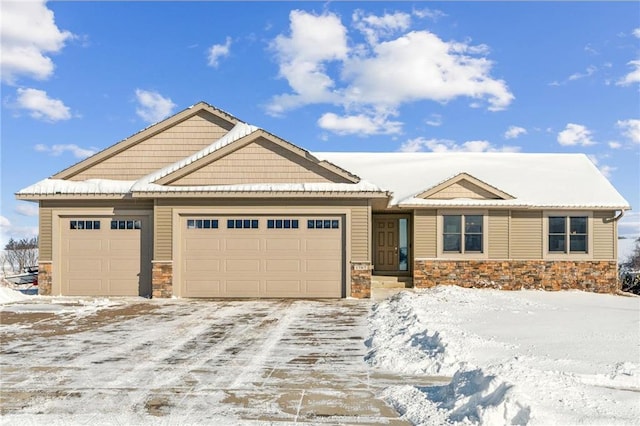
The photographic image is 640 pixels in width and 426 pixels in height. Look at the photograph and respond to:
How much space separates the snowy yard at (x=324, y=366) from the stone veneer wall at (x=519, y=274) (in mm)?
5147

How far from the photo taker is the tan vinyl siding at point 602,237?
706 inches

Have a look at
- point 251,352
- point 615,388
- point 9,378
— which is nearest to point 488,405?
point 615,388

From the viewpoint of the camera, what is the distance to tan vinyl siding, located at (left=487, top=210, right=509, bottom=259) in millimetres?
17469

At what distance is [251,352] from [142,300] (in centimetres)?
788

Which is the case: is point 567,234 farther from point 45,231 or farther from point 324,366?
point 45,231

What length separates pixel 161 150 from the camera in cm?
1655

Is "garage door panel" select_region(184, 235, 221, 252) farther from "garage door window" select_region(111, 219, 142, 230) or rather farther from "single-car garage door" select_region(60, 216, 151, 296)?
"garage door window" select_region(111, 219, 142, 230)

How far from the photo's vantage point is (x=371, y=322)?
1052cm

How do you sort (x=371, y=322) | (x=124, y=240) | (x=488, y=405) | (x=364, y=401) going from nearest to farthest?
(x=488, y=405) → (x=364, y=401) → (x=371, y=322) → (x=124, y=240)

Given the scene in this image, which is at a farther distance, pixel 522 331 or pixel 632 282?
pixel 632 282

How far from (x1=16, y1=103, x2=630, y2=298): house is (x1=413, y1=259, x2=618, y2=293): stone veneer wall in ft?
0.12

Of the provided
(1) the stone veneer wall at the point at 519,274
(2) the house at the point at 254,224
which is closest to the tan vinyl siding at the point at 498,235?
(2) the house at the point at 254,224

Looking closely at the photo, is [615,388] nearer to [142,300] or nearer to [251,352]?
[251,352]

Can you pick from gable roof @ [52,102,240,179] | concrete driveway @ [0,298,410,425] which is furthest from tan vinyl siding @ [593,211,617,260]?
gable roof @ [52,102,240,179]
